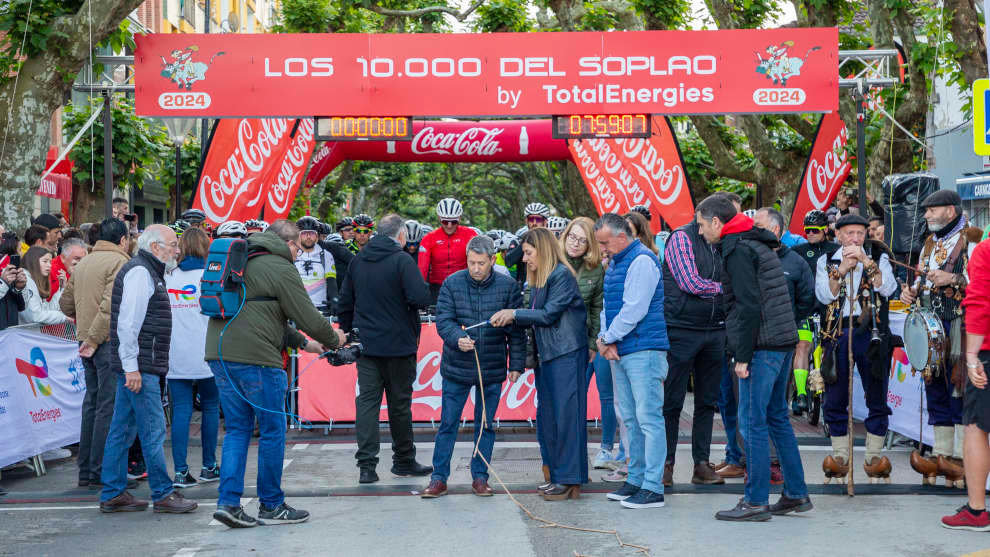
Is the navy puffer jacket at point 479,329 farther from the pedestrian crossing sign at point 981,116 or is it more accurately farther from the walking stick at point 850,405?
the pedestrian crossing sign at point 981,116

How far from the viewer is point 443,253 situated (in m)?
11.9

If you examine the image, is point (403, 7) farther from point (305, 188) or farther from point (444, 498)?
point (444, 498)

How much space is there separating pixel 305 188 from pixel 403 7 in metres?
6.50

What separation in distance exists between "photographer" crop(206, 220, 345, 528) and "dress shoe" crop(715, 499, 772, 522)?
107 inches

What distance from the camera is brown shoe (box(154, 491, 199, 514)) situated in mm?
7461

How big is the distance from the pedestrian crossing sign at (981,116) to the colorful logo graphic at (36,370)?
292 inches

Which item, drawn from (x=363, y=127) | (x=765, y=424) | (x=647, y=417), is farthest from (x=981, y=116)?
(x=363, y=127)

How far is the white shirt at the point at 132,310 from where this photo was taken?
24.0 ft

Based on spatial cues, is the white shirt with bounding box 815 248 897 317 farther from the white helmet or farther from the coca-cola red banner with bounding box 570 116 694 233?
the coca-cola red banner with bounding box 570 116 694 233

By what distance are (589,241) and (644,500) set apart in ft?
6.85

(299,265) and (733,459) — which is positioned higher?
(299,265)

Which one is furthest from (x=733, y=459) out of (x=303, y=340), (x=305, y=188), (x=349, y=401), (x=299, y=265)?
(x=305, y=188)

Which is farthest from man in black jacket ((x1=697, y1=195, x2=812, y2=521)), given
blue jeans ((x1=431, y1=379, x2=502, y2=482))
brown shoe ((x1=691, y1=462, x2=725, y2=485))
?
blue jeans ((x1=431, y1=379, x2=502, y2=482))

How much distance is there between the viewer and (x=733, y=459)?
28.5ft
